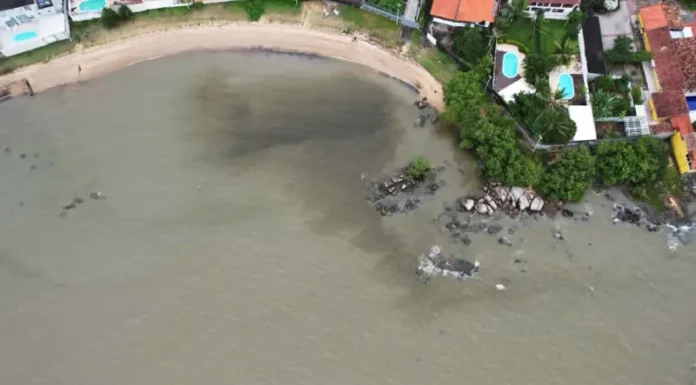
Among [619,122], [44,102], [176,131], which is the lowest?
[619,122]

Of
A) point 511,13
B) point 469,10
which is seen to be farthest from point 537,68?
point 469,10

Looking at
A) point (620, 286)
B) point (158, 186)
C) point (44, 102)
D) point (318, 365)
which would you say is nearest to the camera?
point (318, 365)

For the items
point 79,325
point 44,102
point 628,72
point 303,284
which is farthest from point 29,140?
point 628,72

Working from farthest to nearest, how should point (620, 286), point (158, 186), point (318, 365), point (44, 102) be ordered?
1. point (44, 102)
2. point (158, 186)
3. point (620, 286)
4. point (318, 365)

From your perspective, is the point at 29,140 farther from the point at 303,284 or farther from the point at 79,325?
the point at 303,284

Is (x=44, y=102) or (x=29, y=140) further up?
(x=44, y=102)

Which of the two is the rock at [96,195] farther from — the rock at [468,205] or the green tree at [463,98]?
the rock at [468,205]

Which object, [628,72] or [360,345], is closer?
[360,345]

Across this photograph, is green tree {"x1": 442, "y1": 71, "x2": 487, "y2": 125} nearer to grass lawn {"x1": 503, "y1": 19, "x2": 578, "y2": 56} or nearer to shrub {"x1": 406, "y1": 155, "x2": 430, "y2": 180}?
shrub {"x1": 406, "y1": 155, "x2": 430, "y2": 180}
